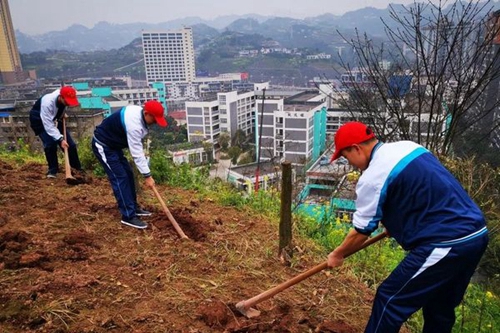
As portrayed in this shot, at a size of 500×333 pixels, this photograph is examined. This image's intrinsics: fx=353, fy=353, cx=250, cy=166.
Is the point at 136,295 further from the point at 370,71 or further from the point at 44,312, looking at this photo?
the point at 370,71

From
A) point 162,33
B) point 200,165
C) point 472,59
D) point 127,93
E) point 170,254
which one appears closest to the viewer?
point 170,254

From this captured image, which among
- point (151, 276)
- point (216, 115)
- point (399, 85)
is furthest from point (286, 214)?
point (216, 115)

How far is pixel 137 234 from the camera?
382 cm

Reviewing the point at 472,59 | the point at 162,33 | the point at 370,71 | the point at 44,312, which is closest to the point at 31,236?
the point at 44,312

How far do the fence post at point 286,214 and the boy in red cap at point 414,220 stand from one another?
112 cm

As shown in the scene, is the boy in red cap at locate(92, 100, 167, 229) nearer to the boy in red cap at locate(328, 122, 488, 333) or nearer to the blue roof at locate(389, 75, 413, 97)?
the boy in red cap at locate(328, 122, 488, 333)

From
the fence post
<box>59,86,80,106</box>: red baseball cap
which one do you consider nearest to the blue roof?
the fence post

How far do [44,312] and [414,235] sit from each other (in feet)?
8.04

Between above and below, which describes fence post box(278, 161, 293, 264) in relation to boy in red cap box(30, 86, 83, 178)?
below

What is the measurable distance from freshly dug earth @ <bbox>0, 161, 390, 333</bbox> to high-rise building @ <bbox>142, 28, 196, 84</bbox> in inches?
3697

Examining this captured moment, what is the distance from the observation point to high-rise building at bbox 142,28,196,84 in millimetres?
94438

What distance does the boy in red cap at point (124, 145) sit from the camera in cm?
369

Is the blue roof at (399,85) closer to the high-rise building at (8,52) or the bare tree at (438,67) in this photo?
the bare tree at (438,67)

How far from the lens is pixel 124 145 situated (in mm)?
3988
